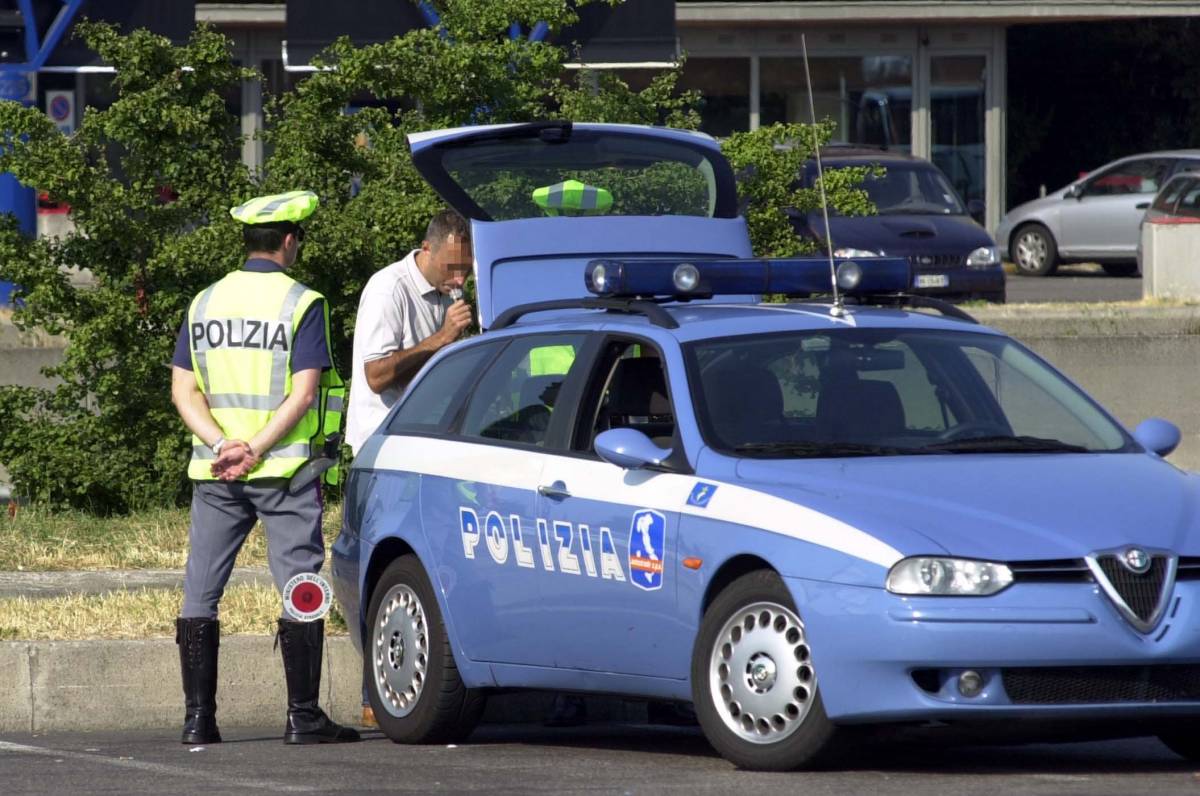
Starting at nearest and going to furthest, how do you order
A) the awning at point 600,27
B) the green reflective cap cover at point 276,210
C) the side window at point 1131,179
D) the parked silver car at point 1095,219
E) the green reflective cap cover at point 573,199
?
1. the green reflective cap cover at point 276,210
2. the green reflective cap cover at point 573,199
3. the awning at point 600,27
4. the parked silver car at point 1095,219
5. the side window at point 1131,179

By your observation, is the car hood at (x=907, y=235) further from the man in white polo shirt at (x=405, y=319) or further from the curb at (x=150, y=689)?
the curb at (x=150, y=689)

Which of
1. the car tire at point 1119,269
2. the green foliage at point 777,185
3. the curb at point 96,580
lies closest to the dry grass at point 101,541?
the curb at point 96,580

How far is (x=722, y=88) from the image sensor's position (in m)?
31.9

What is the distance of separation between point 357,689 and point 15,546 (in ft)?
11.1

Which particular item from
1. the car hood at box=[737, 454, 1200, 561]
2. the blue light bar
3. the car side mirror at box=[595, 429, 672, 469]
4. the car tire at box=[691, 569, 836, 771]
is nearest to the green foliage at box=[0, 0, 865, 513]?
the blue light bar

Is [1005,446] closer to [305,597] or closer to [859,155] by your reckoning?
[305,597]

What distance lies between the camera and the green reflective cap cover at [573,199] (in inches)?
396

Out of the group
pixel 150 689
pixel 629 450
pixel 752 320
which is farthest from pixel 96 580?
pixel 629 450

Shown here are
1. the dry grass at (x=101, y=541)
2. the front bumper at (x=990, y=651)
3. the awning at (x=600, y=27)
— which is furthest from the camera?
the awning at (x=600, y=27)

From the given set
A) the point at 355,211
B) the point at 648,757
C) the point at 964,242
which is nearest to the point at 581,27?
the point at 964,242

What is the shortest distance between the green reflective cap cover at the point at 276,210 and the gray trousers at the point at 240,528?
0.92m

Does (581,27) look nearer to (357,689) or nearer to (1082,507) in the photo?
(357,689)

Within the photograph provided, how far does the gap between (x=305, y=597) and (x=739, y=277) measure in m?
1.88

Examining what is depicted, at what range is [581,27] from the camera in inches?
739
